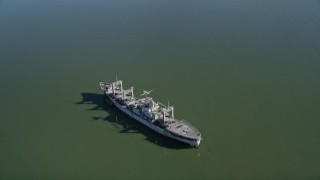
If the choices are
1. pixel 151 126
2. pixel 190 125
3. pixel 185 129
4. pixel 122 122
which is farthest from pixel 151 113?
pixel 190 125

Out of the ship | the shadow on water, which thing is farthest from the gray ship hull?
the shadow on water

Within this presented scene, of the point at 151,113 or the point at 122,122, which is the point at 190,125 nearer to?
the point at 151,113

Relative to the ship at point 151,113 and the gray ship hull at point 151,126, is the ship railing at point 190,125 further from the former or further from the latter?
the gray ship hull at point 151,126

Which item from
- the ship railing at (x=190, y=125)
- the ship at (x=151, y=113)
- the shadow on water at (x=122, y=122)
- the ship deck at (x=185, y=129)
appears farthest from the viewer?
the shadow on water at (x=122, y=122)

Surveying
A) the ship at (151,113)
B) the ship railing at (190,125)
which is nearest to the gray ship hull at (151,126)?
the ship at (151,113)

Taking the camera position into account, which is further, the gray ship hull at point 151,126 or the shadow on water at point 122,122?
the shadow on water at point 122,122

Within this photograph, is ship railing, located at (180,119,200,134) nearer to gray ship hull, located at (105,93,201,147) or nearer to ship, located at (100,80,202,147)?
ship, located at (100,80,202,147)

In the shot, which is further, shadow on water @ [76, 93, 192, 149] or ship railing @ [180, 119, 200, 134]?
shadow on water @ [76, 93, 192, 149]
